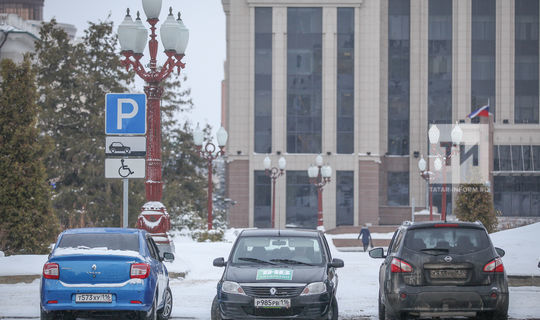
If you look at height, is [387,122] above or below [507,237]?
above

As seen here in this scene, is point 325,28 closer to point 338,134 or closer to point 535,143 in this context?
point 338,134

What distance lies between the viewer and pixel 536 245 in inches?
879

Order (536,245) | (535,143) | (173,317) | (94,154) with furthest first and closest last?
(535,143) → (94,154) → (536,245) → (173,317)

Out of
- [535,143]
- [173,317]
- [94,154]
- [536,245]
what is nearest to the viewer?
[173,317]

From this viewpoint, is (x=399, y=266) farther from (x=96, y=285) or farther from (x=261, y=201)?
(x=261, y=201)

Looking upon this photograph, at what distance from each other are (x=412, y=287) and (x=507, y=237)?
13.1 m

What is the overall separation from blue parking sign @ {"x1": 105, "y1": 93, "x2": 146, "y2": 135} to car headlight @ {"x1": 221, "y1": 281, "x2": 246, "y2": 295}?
18.9 feet

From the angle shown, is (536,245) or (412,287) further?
(536,245)

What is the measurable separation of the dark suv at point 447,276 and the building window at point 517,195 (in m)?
70.7

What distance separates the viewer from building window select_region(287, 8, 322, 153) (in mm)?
73875

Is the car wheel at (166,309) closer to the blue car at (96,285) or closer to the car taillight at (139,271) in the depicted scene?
the blue car at (96,285)

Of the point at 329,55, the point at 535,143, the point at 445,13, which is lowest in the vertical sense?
the point at 535,143

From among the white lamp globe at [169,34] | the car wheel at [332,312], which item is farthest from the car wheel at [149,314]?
the white lamp globe at [169,34]

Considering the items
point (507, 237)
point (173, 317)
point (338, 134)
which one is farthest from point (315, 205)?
point (173, 317)
